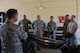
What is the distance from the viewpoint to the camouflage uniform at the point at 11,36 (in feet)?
9.23

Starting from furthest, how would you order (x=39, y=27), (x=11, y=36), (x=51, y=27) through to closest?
1. (x=51, y=27)
2. (x=39, y=27)
3. (x=11, y=36)

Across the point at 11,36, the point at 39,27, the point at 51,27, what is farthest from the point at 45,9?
the point at 11,36

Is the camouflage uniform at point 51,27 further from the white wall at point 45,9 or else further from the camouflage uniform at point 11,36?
the camouflage uniform at point 11,36

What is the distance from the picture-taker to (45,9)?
12453mm

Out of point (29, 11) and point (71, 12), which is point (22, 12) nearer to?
point (29, 11)

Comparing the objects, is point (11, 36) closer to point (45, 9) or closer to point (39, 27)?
point (39, 27)

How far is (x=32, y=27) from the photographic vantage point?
11406mm

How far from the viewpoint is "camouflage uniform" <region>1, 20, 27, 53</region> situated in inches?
111

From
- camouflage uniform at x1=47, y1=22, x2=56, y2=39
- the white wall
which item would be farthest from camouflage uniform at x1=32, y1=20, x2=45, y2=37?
the white wall

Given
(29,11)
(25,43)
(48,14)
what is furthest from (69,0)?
(25,43)

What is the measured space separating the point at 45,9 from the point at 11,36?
975 cm

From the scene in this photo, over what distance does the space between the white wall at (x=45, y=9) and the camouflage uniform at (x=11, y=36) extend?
9598 millimetres

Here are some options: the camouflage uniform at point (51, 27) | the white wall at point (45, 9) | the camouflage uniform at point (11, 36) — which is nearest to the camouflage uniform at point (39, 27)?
the camouflage uniform at point (51, 27)

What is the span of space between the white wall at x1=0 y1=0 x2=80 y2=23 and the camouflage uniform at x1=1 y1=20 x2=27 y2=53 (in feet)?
31.5
